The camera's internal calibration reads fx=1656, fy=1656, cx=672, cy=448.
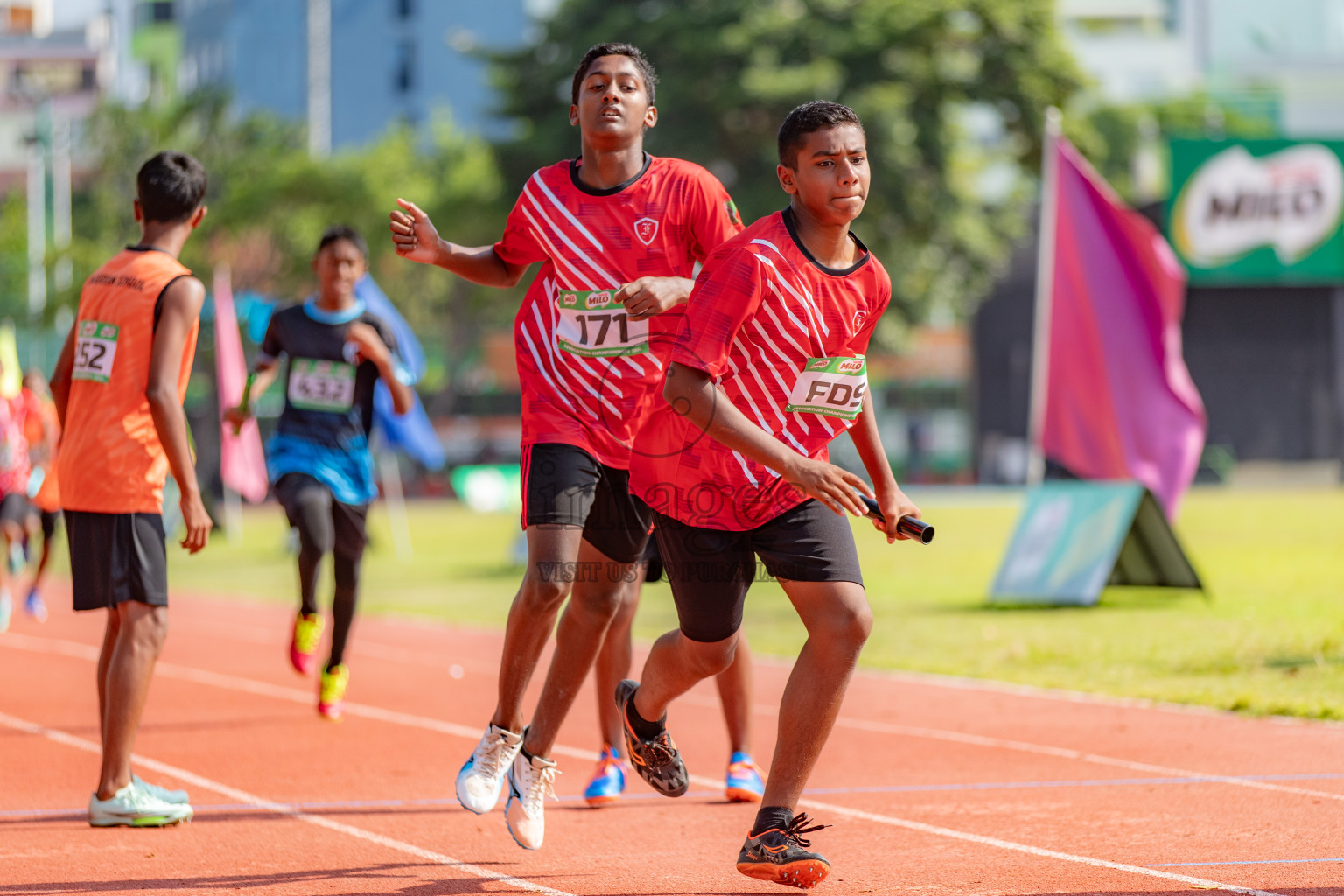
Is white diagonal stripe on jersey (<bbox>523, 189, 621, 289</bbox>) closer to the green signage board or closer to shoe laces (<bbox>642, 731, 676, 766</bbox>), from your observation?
shoe laces (<bbox>642, 731, 676, 766</bbox>)

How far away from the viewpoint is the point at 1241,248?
3772 centimetres

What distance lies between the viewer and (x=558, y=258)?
5020 millimetres

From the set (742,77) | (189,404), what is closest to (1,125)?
(189,404)

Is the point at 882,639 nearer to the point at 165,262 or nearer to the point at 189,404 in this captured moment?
the point at 165,262

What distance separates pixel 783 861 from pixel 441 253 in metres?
2.13

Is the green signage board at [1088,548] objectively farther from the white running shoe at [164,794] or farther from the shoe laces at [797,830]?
the shoe laces at [797,830]

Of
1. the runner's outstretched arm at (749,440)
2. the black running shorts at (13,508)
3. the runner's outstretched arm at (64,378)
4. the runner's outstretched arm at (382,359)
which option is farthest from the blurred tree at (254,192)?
the runner's outstretched arm at (749,440)

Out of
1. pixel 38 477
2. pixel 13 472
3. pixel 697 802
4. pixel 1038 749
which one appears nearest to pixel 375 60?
pixel 38 477

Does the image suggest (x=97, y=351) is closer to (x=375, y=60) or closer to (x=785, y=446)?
(x=785, y=446)

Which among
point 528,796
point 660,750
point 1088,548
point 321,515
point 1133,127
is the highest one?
point 1133,127

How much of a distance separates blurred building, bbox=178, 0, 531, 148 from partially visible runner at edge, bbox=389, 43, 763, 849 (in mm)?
64644

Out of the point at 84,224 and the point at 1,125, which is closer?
the point at 84,224

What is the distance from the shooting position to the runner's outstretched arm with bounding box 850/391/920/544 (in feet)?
14.4

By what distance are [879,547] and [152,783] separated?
17097 mm
